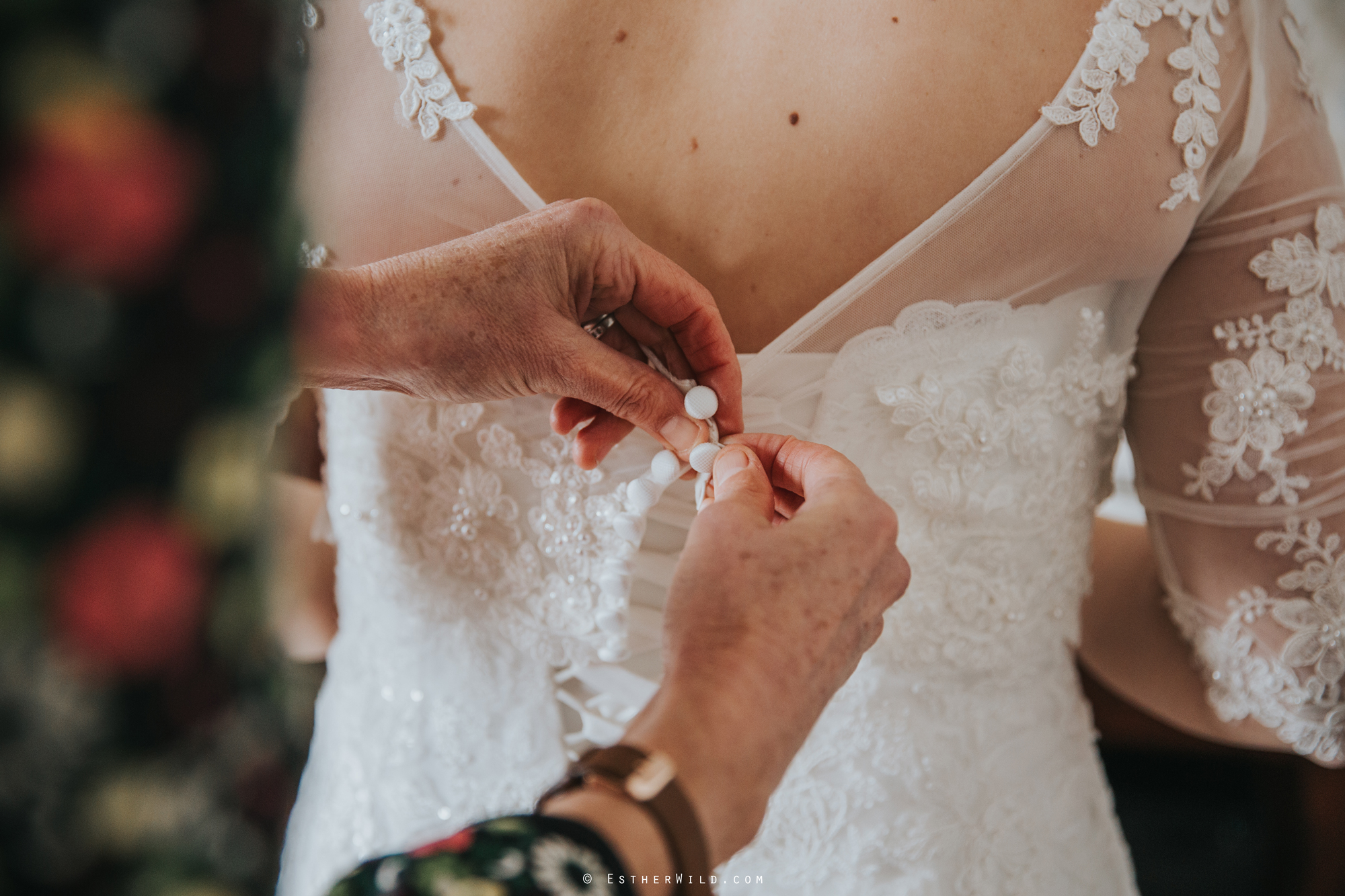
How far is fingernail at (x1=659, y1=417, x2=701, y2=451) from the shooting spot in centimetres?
77

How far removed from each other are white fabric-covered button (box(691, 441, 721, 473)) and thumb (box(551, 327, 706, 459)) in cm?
3

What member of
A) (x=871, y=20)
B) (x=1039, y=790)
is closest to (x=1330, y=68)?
(x=871, y=20)

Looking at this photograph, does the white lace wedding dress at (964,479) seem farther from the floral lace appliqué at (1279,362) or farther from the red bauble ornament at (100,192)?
the red bauble ornament at (100,192)

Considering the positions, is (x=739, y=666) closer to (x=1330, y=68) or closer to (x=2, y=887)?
(x=2, y=887)

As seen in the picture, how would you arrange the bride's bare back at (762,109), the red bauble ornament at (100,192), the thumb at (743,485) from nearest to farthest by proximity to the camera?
1. the red bauble ornament at (100,192)
2. the thumb at (743,485)
3. the bride's bare back at (762,109)

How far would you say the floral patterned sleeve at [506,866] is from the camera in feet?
1.10

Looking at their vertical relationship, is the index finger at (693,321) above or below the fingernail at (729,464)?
above

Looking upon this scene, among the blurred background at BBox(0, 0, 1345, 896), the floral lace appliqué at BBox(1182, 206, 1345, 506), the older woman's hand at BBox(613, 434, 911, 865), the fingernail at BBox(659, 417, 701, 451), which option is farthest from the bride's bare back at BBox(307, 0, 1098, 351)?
the blurred background at BBox(0, 0, 1345, 896)

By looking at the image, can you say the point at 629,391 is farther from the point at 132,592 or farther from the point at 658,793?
the point at 132,592

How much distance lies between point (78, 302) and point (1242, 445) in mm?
1017

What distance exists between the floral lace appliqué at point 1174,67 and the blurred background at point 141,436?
27.0 inches

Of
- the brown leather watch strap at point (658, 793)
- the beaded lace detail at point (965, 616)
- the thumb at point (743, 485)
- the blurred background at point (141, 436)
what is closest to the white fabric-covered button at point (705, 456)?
the thumb at point (743, 485)

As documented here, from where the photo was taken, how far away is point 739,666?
51 centimetres

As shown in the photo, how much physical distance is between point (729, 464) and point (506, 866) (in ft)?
1.26
